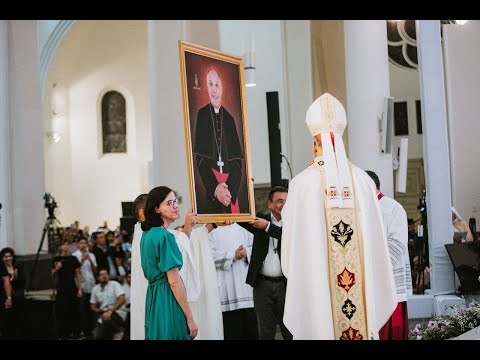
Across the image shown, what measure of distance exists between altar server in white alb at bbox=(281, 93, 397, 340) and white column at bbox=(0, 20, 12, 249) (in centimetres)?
982

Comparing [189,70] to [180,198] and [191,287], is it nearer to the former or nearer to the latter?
[191,287]

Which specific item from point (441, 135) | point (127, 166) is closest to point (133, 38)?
point (127, 166)

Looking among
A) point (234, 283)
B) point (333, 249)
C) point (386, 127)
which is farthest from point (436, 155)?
point (333, 249)

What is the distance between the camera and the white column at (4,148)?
1511cm

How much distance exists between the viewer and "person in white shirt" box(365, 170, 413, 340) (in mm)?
7090

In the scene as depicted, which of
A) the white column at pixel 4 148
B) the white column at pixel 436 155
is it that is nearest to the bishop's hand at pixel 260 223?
the white column at pixel 436 155

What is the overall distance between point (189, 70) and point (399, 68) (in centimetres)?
1613

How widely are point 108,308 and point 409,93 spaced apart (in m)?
12.0

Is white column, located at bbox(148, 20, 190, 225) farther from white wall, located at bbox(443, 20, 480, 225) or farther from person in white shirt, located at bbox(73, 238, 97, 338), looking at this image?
white wall, located at bbox(443, 20, 480, 225)

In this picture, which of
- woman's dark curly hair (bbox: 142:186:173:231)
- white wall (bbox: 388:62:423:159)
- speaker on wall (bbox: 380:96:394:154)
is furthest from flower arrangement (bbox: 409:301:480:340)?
white wall (bbox: 388:62:423:159)

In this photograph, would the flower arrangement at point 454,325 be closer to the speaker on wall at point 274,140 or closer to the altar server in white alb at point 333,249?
the altar server in white alb at point 333,249

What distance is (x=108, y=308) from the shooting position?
1305 centimetres

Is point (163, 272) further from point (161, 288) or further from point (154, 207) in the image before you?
point (154, 207)

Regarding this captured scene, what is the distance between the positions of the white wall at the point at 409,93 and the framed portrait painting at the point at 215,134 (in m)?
15.5
